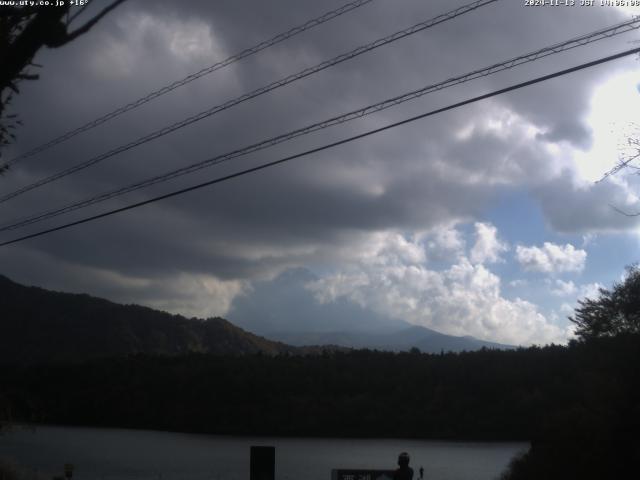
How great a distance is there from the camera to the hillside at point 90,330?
459ft

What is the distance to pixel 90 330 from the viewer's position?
494 feet

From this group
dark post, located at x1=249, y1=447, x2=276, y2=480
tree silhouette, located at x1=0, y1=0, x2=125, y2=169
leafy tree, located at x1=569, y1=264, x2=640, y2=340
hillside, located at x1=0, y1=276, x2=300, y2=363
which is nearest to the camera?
tree silhouette, located at x1=0, y1=0, x2=125, y2=169

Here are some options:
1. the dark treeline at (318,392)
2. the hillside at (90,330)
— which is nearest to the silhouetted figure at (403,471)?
the dark treeline at (318,392)

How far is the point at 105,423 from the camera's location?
355 ft

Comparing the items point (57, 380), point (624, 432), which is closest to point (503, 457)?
point (624, 432)

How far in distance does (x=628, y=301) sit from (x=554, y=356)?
54470mm

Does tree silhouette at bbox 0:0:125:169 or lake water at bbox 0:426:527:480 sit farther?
lake water at bbox 0:426:527:480

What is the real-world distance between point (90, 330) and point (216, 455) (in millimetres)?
93850

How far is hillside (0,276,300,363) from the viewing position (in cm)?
13988

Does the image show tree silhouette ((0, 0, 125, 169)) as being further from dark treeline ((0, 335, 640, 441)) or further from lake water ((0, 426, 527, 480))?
dark treeline ((0, 335, 640, 441))

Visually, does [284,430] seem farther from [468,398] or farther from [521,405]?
[521,405]

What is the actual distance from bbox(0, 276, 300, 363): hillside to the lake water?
51.9m

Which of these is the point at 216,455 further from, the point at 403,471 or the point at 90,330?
the point at 90,330

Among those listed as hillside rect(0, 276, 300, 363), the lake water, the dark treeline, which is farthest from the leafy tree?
hillside rect(0, 276, 300, 363)
